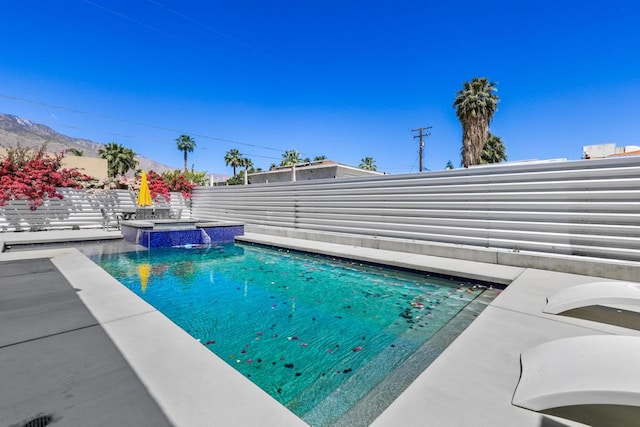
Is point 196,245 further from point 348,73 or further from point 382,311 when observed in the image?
point 348,73

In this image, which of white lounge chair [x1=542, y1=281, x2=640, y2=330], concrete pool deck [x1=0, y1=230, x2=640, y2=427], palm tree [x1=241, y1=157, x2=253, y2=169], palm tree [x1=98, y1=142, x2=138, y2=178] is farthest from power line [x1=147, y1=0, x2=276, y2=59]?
palm tree [x1=98, y1=142, x2=138, y2=178]

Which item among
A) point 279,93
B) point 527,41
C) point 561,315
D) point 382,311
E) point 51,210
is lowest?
point 382,311

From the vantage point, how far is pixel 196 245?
922 cm

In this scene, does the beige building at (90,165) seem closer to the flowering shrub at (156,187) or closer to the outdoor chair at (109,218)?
the flowering shrub at (156,187)

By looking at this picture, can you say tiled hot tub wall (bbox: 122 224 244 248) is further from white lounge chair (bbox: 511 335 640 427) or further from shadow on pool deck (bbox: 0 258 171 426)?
white lounge chair (bbox: 511 335 640 427)

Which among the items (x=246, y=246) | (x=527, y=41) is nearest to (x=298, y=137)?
(x=527, y=41)

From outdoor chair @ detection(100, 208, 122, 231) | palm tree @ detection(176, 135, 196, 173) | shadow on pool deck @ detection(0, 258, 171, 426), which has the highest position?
palm tree @ detection(176, 135, 196, 173)

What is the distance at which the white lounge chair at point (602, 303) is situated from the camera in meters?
2.68

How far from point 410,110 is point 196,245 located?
2334 centimetres

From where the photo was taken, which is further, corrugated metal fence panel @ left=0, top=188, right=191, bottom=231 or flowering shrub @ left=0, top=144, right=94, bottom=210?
corrugated metal fence panel @ left=0, top=188, right=191, bottom=231

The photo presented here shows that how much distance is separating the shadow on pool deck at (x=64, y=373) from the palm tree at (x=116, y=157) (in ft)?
148

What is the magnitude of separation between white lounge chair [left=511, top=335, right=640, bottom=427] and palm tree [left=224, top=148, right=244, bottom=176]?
165 feet

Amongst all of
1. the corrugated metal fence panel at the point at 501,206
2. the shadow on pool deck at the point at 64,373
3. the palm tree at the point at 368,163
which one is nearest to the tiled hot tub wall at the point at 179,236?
the corrugated metal fence panel at the point at 501,206

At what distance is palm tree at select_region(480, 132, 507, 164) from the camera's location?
22453mm
